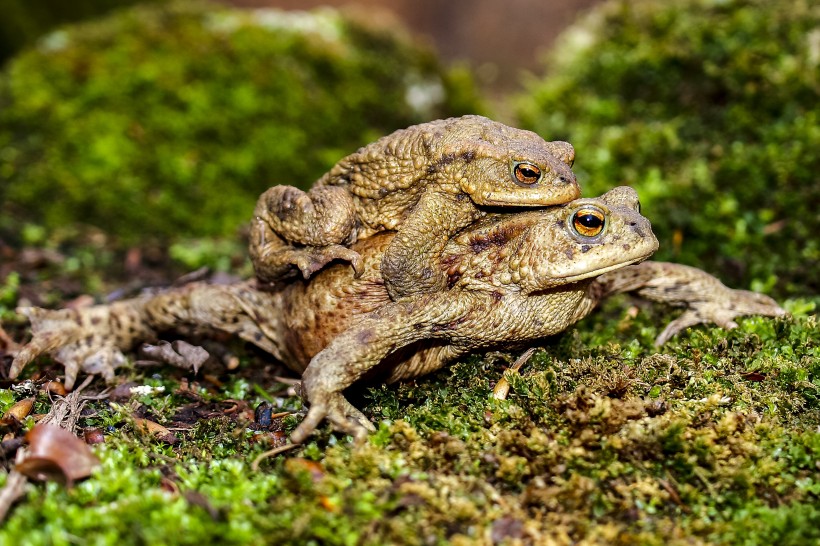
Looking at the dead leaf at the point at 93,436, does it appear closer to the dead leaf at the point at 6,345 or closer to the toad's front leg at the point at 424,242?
the dead leaf at the point at 6,345

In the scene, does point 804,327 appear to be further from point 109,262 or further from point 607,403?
point 109,262

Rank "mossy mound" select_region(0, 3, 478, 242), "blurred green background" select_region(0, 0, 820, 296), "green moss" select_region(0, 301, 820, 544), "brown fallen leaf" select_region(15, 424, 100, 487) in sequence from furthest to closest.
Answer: "mossy mound" select_region(0, 3, 478, 242) < "blurred green background" select_region(0, 0, 820, 296) < "brown fallen leaf" select_region(15, 424, 100, 487) < "green moss" select_region(0, 301, 820, 544)

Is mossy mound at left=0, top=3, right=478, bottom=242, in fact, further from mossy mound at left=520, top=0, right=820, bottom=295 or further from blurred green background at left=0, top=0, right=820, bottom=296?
mossy mound at left=520, top=0, right=820, bottom=295

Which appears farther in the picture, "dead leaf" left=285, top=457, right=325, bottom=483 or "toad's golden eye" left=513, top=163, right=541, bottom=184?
"toad's golden eye" left=513, top=163, right=541, bottom=184

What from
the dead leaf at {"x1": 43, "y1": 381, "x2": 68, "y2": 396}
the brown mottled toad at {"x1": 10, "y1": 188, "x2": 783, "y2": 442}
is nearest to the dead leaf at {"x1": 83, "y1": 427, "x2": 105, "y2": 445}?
the dead leaf at {"x1": 43, "y1": 381, "x2": 68, "y2": 396}

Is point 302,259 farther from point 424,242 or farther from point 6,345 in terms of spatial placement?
point 6,345

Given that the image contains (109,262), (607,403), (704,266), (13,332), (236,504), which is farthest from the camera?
(109,262)

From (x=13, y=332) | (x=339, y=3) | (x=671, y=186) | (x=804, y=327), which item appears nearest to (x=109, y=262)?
(x=13, y=332)
